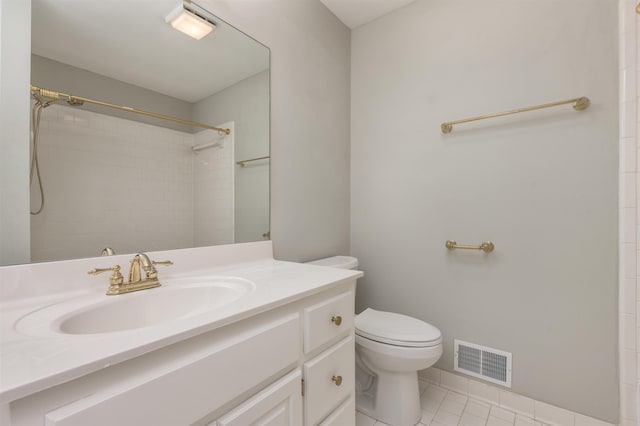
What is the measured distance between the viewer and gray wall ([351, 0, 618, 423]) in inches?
51.4

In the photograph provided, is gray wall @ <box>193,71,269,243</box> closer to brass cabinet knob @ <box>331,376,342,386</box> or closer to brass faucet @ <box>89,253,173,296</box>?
brass faucet @ <box>89,253,173,296</box>

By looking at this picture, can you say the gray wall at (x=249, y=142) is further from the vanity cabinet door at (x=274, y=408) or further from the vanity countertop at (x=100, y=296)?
the vanity cabinet door at (x=274, y=408)

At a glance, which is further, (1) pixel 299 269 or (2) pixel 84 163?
(1) pixel 299 269

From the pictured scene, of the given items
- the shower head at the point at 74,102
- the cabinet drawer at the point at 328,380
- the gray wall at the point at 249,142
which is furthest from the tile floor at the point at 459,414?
the shower head at the point at 74,102

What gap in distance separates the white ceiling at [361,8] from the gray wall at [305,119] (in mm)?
48

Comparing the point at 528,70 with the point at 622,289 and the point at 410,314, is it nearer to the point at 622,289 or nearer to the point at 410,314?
the point at 622,289

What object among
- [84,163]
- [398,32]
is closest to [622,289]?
[398,32]

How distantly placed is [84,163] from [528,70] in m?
1.96

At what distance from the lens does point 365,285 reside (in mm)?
2014

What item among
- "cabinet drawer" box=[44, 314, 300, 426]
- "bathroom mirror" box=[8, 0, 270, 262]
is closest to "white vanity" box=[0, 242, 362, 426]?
"cabinet drawer" box=[44, 314, 300, 426]

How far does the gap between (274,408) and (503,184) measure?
4.87 ft

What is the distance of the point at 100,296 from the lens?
2.70ft

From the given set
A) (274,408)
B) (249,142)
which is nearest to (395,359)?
(274,408)

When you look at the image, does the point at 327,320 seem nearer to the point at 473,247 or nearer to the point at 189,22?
the point at 473,247
